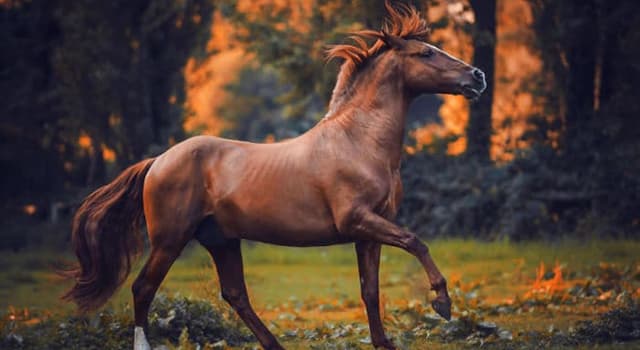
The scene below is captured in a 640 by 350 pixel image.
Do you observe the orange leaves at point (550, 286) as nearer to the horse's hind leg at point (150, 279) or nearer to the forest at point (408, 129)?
the forest at point (408, 129)

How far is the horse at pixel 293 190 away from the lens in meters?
7.57

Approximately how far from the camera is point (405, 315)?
9.73 meters

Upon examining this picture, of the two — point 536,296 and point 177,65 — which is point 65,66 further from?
point 536,296

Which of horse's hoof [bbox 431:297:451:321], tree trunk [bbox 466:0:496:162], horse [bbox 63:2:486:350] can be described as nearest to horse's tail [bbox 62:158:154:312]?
horse [bbox 63:2:486:350]

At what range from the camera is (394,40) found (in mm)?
7965

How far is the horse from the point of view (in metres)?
7.57

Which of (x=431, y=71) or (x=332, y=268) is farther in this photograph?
(x=332, y=268)

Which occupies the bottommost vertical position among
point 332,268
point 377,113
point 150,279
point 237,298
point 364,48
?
point 332,268

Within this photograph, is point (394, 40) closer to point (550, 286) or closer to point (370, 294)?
point (370, 294)

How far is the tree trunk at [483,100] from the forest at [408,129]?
3 cm

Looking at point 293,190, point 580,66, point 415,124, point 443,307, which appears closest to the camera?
point 443,307

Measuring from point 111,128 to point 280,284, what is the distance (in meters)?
6.00

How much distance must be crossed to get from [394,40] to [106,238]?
2852 millimetres

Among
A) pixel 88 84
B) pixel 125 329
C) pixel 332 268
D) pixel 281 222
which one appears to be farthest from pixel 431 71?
pixel 88 84
